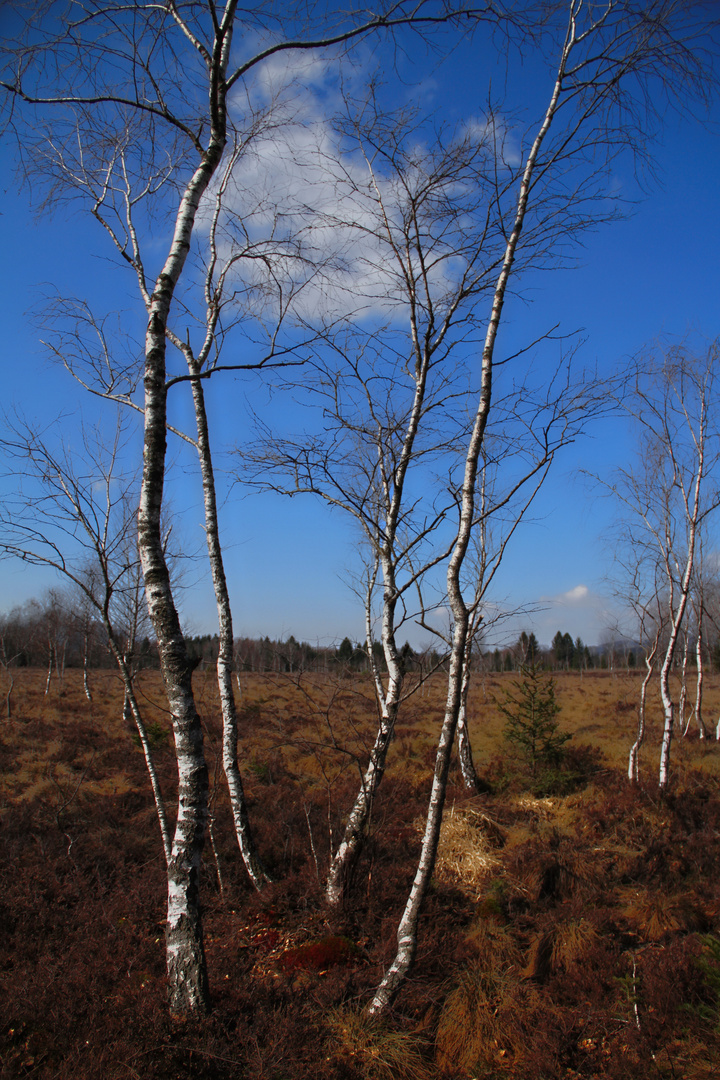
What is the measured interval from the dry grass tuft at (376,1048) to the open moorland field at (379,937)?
0.02 meters

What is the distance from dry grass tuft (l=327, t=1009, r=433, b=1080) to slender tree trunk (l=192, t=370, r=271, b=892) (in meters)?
2.63

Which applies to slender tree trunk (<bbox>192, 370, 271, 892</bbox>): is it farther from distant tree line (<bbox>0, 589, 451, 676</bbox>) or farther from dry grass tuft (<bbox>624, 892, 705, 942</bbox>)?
dry grass tuft (<bbox>624, 892, 705, 942</bbox>)

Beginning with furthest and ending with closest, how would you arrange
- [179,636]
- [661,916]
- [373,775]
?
[661,916] → [373,775] → [179,636]

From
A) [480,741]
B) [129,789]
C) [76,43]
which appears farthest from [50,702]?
[76,43]

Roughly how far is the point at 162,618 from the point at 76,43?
4.17 meters

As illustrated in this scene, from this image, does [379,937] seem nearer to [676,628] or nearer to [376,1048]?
[376,1048]

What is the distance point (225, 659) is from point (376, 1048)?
154 inches

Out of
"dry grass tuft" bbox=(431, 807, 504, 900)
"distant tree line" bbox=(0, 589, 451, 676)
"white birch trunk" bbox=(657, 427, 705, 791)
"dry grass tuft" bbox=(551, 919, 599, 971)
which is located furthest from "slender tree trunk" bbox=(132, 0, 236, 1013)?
"white birch trunk" bbox=(657, 427, 705, 791)

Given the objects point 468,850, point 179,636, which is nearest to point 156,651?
point 179,636

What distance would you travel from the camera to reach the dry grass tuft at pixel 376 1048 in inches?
147

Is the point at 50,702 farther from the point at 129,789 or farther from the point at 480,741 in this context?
the point at 480,741

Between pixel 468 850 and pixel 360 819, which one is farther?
pixel 468 850

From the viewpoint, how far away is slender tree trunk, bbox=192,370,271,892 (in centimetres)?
634

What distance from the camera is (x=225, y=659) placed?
6.44 meters
